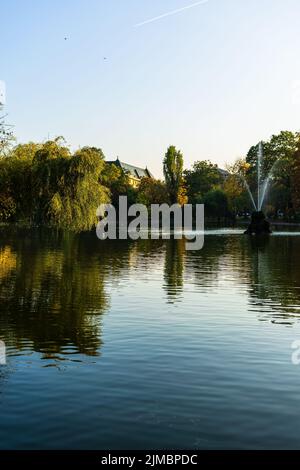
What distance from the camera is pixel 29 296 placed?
18141 mm

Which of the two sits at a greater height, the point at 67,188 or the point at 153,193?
the point at 153,193

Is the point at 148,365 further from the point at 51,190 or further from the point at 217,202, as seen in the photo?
the point at 217,202

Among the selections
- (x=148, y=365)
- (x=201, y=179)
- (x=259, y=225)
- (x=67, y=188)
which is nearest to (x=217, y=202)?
(x=201, y=179)

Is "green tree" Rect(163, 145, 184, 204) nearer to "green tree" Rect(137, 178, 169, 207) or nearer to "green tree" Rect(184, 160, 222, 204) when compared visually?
"green tree" Rect(137, 178, 169, 207)

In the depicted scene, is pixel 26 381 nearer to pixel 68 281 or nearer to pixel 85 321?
pixel 85 321

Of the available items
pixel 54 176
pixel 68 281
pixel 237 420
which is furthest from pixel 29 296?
pixel 54 176

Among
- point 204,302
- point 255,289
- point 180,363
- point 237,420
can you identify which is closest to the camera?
point 237,420

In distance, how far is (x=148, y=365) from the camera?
34.4 ft

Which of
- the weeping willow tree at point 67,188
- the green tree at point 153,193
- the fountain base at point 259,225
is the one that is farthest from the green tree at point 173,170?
the weeping willow tree at point 67,188

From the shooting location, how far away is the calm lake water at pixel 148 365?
24.3ft

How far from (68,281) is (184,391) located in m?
13.6

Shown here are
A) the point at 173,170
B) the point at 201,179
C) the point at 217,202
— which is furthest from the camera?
the point at 201,179

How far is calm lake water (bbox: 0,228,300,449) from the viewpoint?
24.3 feet

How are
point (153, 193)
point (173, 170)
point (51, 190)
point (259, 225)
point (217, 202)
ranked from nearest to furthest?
point (51, 190) < point (259, 225) < point (173, 170) < point (217, 202) < point (153, 193)
